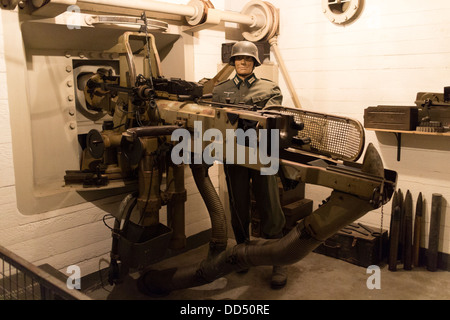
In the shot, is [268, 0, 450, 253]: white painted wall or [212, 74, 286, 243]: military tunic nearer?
[212, 74, 286, 243]: military tunic

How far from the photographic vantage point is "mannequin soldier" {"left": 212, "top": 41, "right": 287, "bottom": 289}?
340 cm

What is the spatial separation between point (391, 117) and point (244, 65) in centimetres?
133

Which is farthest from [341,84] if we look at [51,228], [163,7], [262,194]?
[51,228]

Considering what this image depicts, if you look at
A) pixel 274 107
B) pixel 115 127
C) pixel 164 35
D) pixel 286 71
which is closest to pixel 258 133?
pixel 274 107

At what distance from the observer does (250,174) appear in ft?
11.7

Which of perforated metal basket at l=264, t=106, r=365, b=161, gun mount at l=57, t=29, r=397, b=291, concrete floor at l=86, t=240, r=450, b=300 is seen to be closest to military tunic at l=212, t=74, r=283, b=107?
gun mount at l=57, t=29, r=397, b=291

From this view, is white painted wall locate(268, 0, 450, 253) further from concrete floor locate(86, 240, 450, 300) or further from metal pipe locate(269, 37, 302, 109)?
concrete floor locate(86, 240, 450, 300)

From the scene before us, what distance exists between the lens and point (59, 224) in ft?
10.7

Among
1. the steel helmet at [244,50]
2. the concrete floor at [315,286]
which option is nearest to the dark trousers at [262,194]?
the concrete floor at [315,286]

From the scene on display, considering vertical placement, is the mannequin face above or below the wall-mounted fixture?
below

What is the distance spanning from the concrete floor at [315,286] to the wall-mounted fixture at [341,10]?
7.38 ft

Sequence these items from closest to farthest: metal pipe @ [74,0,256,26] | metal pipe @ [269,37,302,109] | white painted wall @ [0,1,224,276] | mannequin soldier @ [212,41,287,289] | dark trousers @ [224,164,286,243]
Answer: white painted wall @ [0,1,224,276]
metal pipe @ [74,0,256,26]
mannequin soldier @ [212,41,287,289]
dark trousers @ [224,164,286,243]
metal pipe @ [269,37,302,109]
